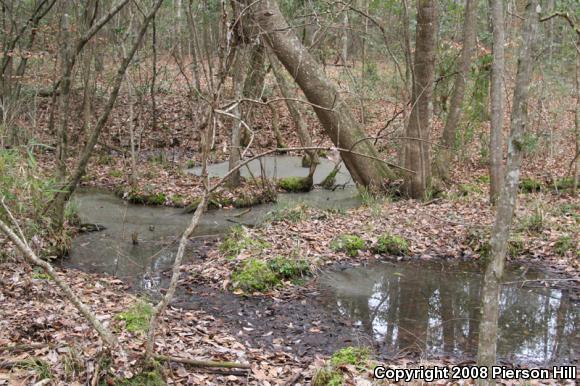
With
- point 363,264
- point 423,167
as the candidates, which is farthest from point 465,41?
point 363,264

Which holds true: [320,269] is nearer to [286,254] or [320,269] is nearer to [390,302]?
[286,254]

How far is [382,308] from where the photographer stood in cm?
A: 688

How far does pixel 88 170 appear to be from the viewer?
587 inches

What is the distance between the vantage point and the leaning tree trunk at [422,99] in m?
10.9

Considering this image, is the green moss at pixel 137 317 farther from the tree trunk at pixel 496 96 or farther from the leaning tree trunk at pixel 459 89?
the leaning tree trunk at pixel 459 89

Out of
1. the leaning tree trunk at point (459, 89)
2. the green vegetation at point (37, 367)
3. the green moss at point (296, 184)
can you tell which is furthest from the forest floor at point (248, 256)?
the green moss at point (296, 184)

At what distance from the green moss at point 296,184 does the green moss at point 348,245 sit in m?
5.40

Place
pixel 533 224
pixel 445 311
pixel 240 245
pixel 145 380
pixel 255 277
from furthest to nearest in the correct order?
pixel 533 224 < pixel 240 245 < pixel 255 277 < pixel 445 311 < pixel 145 380

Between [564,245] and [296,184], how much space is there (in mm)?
7171

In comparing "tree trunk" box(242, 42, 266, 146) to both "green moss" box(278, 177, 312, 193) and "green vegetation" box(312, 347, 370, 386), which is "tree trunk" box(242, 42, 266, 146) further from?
"green vegetation" box(312, 347, 370, 386)

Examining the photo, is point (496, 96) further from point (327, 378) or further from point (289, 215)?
point (327, 378)

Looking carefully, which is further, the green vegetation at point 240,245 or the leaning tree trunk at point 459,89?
the leaning tree trunk at point 459,89

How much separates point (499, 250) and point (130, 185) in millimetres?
10510

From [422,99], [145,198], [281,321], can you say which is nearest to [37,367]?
[281,321]
